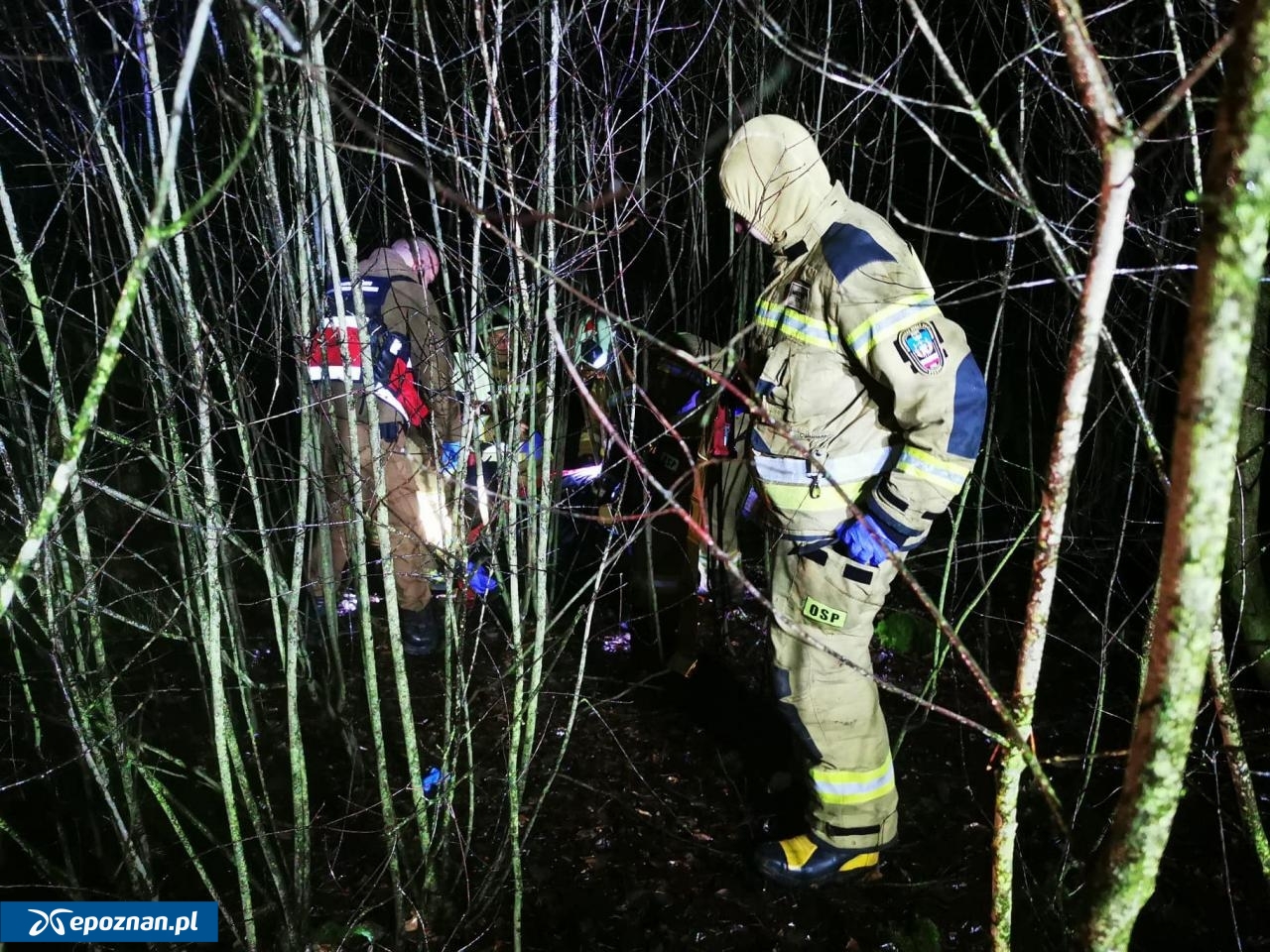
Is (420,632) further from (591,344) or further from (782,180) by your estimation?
(782,180)

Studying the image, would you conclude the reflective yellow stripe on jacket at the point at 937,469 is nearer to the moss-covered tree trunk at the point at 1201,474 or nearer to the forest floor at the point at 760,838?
the forest floor at the point at 760,838

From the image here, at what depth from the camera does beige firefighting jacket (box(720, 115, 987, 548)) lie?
7.90 feet

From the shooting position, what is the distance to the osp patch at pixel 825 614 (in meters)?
2.65

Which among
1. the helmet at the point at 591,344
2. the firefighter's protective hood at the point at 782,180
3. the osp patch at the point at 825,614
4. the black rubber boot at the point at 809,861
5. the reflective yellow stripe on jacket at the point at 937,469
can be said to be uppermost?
the firefighter's protective hood at the point at 782,180

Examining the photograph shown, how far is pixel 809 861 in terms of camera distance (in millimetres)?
2785

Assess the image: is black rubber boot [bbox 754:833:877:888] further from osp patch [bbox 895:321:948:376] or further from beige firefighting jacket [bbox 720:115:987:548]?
osp patch [bbox 895:321:948:376]

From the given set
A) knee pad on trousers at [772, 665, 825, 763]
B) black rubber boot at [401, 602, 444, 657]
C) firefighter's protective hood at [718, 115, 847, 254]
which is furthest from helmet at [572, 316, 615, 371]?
black rubber boot at [401, 602, 444, 657]

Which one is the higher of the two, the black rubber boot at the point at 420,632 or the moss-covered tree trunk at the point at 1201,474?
the moss-covered tree trunk at the point at 1201,474

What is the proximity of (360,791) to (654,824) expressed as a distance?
1.20 meters

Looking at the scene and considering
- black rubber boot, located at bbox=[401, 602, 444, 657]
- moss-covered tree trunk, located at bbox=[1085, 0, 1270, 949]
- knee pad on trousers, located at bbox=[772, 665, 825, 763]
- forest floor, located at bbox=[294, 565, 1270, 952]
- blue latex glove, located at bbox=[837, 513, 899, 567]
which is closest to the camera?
moss-covered tree trunk, located at bbox=[1085, 0, 1270, 949]

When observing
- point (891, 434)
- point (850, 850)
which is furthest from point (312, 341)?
point (850, 850)

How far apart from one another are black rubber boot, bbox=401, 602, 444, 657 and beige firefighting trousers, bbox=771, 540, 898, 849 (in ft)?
7.92

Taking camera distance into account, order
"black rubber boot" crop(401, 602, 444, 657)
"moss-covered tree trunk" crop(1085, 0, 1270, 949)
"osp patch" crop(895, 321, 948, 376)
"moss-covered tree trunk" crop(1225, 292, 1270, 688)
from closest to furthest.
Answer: "moss-covered tree trunk" crop(1085, 0, 1270, 949), "osp patch" crop(895, 321, 948, 376), "moss-covered tree trunk" crop(1225, 292, 1270, 688), "black rubber boot" crop(401, 602, 444, 657)

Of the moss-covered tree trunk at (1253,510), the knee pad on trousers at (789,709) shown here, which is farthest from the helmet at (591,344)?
the moss-covered tree trunk at (1253,510)
